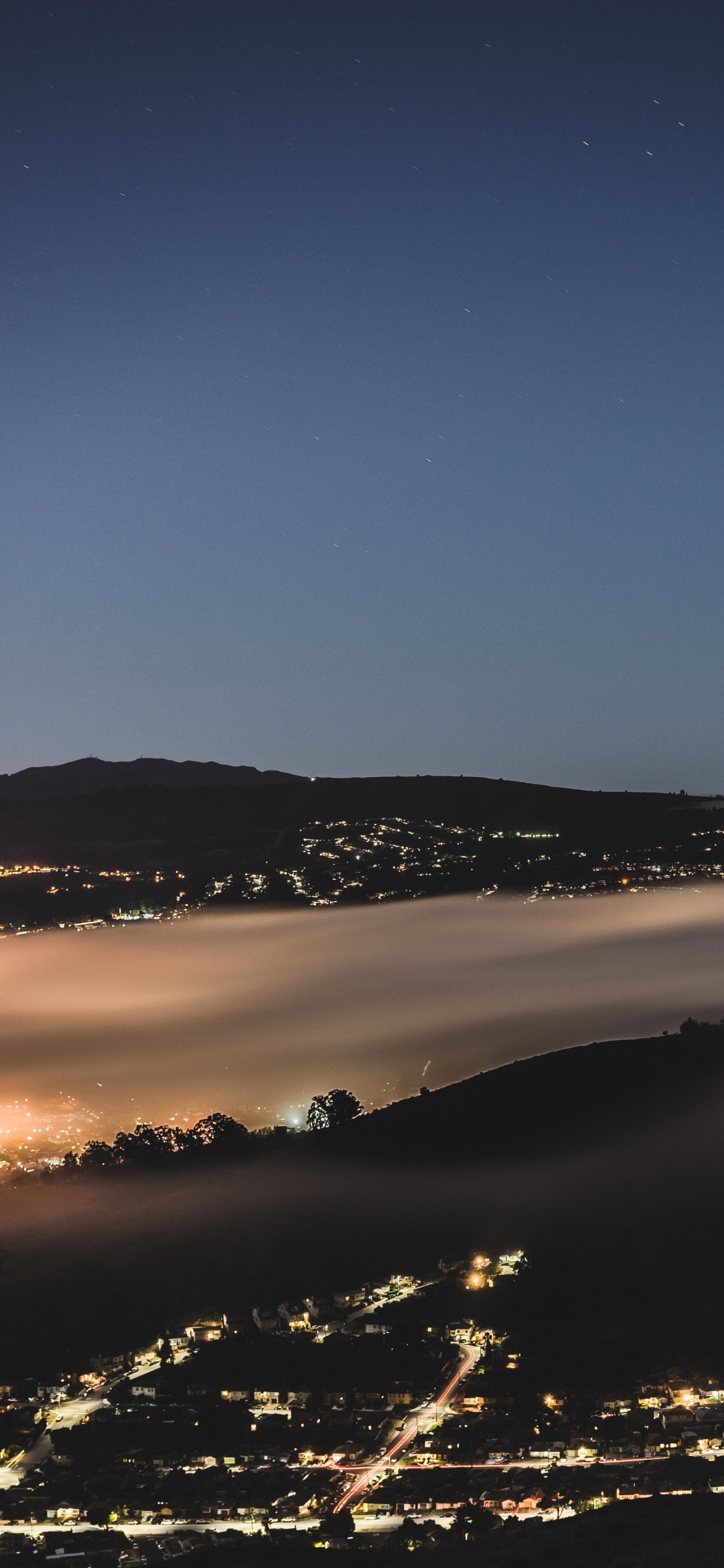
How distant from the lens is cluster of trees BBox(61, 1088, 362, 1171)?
152ft

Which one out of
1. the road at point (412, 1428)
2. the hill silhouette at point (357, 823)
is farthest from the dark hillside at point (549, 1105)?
the hill silhouette at point (357, 823)

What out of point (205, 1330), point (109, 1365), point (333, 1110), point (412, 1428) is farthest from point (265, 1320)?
point (333, 1110)

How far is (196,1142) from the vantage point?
158 feet

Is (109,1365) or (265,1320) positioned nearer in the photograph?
(109,1365)

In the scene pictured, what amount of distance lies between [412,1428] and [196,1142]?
25209 millimetres

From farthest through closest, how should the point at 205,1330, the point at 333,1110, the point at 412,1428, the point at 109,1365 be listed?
the point at 333,1110 < the point at 205,1330 < the point at 109,1365 < the point at 412,1428

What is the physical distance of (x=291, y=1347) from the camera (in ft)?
96.1

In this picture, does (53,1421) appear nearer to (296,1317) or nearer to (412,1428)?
(296,1317)

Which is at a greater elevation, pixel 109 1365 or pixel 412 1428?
pixel 412 1428

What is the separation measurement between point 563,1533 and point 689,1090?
1069 inches

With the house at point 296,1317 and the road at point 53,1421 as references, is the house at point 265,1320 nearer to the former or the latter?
the house at point 296,1317

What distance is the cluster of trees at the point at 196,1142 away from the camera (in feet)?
152

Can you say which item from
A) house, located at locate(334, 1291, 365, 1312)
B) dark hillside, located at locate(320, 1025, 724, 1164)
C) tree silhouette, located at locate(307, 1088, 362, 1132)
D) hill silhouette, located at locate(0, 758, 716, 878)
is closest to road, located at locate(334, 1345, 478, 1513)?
house, located at locate(334, 1291, 365, 1312)

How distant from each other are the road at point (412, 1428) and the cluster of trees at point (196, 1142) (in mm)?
19599
